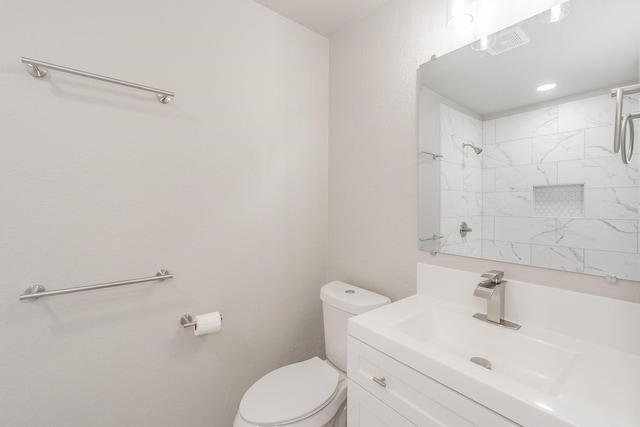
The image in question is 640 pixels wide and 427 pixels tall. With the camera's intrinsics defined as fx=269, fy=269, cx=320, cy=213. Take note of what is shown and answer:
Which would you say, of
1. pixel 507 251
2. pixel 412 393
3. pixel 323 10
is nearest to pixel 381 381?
pixel 412 393

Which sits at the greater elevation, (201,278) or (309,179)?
(309,179)

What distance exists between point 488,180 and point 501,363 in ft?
2.15

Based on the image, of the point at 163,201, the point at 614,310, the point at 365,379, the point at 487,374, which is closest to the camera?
the point at 487,374

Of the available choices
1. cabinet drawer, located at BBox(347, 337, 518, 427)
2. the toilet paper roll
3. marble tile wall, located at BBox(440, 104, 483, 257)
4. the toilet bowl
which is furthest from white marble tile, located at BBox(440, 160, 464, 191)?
the toilet paper roll

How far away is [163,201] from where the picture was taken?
1.19 metres

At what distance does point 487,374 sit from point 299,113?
1495mm

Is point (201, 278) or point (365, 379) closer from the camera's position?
point (365, 379)

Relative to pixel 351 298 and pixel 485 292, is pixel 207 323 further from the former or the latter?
pixel 485 292

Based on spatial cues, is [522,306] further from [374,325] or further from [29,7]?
[29,7]

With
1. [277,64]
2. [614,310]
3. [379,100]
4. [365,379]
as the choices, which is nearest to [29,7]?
[277,64]

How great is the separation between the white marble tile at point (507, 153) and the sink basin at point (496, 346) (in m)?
0.60

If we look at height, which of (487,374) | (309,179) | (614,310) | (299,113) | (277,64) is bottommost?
(487,374)

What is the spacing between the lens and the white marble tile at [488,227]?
1.05 metres

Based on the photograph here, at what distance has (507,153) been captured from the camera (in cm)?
102
